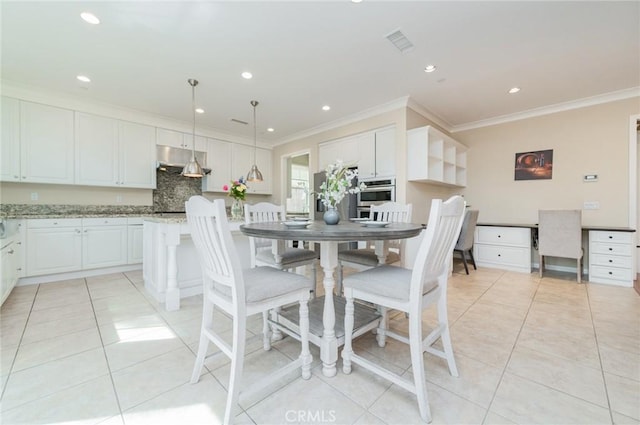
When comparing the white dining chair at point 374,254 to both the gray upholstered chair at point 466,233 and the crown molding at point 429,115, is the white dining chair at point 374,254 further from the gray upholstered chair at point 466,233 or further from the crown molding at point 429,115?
the crown molding at point 429,115

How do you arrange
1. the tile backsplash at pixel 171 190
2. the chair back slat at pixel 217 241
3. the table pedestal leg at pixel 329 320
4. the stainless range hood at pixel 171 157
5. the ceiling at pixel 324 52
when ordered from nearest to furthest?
the chair back slat at pixel 217 241
the table pedestal leg at pixel 329 320
the ceiling at pixel 324 52
the stainless range hood at pixel 171 157
the tile backsplash at pixel 171 190

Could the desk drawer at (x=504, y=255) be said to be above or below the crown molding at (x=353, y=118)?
below

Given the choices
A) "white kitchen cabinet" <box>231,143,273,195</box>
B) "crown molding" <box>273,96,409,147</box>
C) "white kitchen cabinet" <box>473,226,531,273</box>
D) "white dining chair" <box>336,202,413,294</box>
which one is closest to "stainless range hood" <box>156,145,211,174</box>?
"white kitchen cabinet" <box>231,143,273,195</box>

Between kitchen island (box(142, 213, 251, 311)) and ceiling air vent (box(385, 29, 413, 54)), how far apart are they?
2382 mm

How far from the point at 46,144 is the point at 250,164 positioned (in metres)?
3.08

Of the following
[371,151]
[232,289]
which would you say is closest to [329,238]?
[232,289]

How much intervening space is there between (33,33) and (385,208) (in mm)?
3631

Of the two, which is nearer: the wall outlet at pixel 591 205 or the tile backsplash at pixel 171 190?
the wall outlet at pixel 591 205

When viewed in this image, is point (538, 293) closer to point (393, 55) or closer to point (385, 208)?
point (385, 208)

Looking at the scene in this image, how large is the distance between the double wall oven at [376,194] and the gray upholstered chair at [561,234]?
2017mm

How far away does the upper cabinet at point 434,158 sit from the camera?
3559 mm

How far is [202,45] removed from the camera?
240 cm

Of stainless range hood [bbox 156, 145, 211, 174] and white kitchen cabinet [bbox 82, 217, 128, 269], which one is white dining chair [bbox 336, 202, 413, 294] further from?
stainless range hood [bbox 156, 145, 211, 174]

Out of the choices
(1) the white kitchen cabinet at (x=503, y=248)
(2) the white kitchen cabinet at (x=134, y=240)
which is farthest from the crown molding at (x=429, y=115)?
(2) the white kitchen cabinet at (x=134, y=240)
